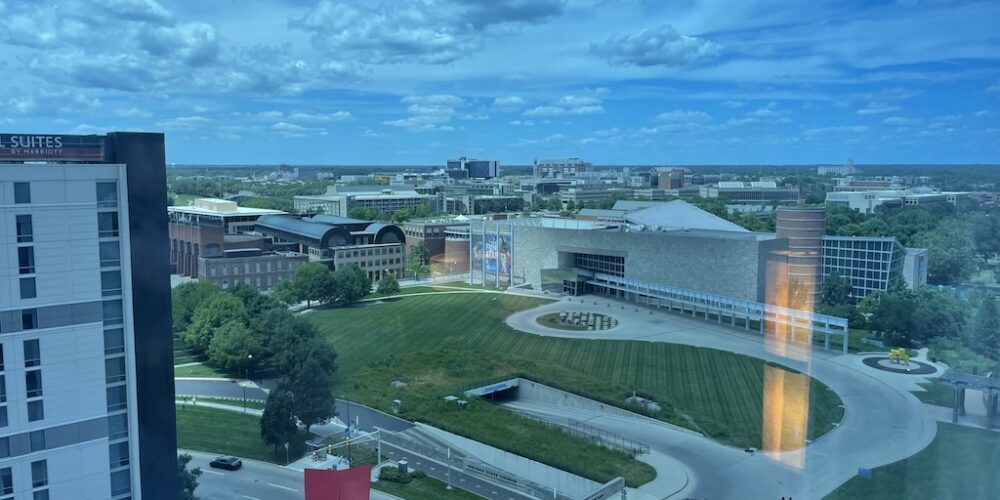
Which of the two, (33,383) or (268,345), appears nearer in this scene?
(33,383)

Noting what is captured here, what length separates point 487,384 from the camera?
6.97 meters

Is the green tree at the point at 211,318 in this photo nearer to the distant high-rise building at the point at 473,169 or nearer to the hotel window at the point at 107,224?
the hotel window at the point at 107,224

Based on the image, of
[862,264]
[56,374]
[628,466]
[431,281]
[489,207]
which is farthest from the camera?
[489,207]

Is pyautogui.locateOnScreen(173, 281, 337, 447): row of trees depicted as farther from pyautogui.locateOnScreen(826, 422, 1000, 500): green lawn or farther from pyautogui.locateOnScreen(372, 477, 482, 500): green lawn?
pyautogui.locateOnScreen(826, 422, 1000, 500): green lawn

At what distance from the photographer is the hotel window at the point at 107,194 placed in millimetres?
3092

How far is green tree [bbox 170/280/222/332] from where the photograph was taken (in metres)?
6.40

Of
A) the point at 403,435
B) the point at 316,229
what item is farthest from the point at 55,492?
the point at 316,229

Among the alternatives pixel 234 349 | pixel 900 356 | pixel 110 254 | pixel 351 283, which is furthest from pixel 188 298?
pixel 900 356

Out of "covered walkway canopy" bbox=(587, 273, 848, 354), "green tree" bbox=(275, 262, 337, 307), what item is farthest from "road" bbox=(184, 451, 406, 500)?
"covered walkway canopy" bbox=(587, 273, 848, 354)

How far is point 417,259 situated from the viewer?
38.1 ft

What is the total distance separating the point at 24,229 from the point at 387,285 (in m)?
6.95

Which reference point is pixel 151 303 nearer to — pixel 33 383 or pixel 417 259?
pixel 33 383

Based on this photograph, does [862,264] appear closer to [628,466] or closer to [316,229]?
[628,466]

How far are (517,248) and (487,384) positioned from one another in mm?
7631
